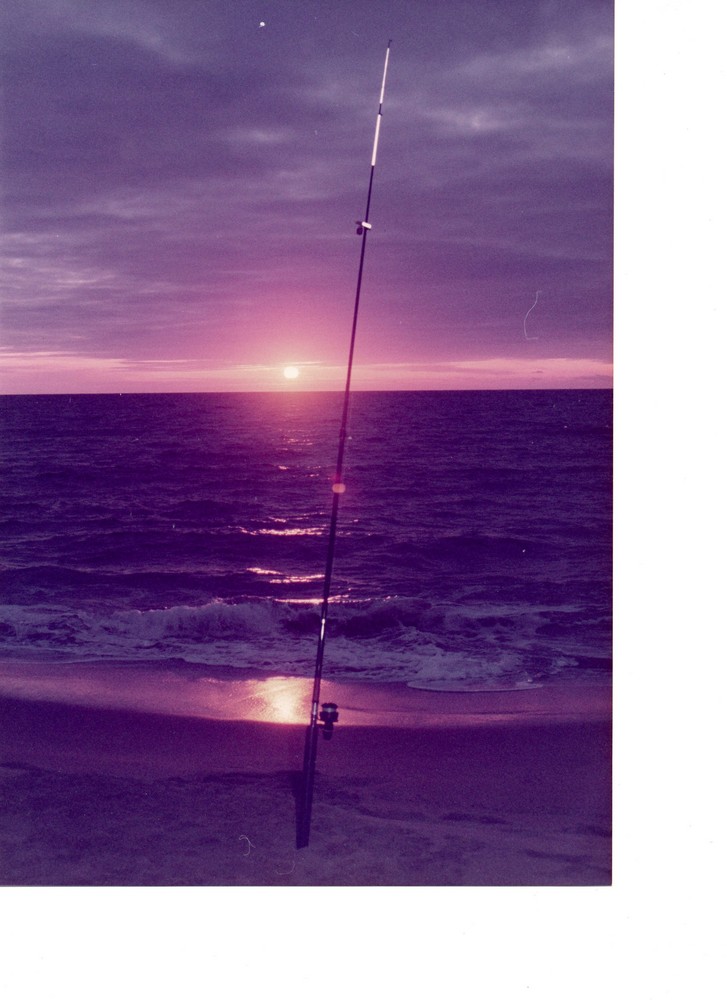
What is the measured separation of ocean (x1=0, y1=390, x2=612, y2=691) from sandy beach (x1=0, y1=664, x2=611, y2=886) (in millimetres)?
487

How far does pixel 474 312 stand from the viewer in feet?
16.3

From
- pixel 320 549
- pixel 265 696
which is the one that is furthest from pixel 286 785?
pixel 320 549

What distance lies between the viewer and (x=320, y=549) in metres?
9.57

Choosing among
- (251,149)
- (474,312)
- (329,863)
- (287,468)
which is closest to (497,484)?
(287,468)

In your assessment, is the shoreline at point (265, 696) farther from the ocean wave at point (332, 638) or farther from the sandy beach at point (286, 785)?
the ocean wave at point (332, 638)

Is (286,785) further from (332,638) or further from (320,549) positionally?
(320,549)

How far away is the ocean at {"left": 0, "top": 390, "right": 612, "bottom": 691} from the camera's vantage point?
524cm

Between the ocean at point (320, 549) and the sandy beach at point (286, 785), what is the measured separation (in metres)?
0.49

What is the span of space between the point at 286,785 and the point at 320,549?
6120mm

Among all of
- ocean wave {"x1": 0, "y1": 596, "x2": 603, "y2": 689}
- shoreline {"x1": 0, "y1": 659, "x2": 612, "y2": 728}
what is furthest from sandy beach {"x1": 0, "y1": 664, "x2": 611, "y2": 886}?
ocean wave {"x1": 0, "y1": 596, "x2": 603, "y2": 689}

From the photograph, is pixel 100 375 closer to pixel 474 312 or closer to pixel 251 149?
pixel 251 149

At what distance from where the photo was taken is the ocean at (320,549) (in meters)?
5.24

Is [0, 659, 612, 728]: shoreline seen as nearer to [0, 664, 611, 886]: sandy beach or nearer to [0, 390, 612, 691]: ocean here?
[0, 664, 611, 886]: sandy beach

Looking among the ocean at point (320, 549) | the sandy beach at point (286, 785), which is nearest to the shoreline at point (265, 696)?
the sandy beach at point (286, 785)
